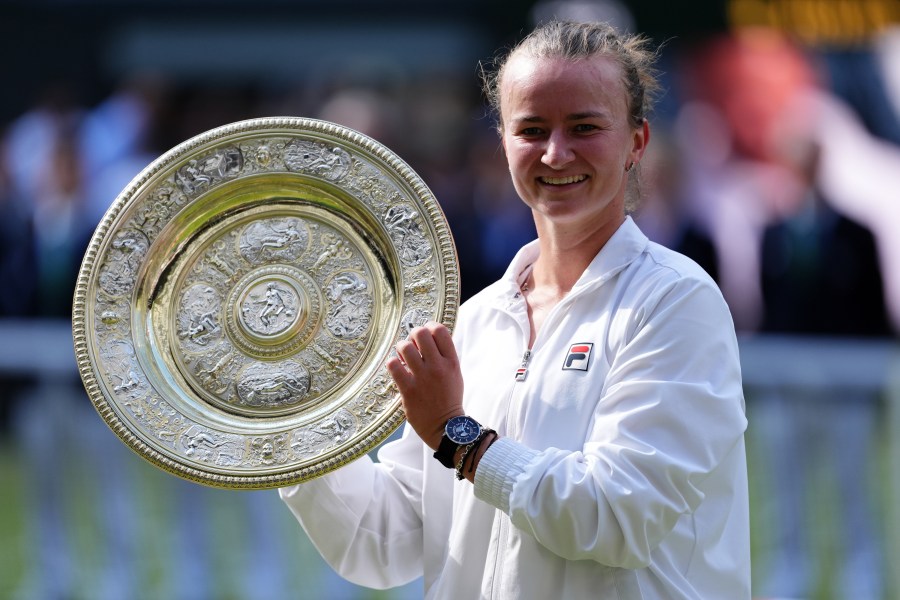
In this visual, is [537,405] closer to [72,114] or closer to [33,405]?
[33,405]

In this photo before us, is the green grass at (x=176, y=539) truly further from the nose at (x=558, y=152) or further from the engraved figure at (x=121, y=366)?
the nose at (x=558, y=152)

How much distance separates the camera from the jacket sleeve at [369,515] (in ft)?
9.45

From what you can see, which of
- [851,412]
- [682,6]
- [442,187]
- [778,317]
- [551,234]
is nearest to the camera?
[551,234]

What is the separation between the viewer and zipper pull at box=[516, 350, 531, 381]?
260 centimetres

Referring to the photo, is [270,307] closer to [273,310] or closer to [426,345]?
[273,310]

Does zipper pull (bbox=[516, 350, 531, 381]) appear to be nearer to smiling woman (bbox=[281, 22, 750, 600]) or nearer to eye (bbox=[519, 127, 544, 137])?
smiling woman (bbox=[281, 22, 750, 600])

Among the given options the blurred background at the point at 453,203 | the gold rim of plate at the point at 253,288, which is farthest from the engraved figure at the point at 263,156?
the blurred background at the point at 453,203

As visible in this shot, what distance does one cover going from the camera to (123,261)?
2820 mm

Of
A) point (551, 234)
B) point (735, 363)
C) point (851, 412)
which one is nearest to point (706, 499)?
point (735, 363)

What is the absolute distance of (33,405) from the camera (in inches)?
237

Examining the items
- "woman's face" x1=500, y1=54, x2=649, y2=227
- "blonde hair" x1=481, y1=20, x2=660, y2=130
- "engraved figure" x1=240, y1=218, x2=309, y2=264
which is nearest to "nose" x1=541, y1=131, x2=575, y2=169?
"woman's face" x1=500, y1=54, x2=649, y2=227

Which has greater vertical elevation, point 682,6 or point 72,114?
point 682,6

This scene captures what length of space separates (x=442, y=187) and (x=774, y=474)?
4.11m

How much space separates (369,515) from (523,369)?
0.53 meters
